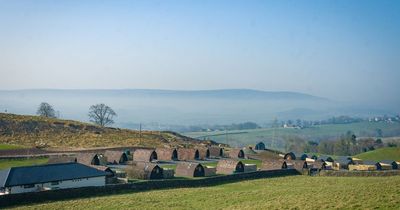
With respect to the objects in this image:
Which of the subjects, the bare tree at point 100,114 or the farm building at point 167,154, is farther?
the bare tree at point 100,114

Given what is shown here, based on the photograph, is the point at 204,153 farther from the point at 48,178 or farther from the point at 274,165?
the point at 48,178

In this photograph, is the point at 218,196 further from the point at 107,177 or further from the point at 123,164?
the point at 123,164

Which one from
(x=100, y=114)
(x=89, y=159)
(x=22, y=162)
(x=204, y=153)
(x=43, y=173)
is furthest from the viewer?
(x=100, y=114)

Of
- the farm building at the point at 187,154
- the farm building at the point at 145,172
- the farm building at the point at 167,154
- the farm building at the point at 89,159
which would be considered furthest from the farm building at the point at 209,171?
the farm building at the point at 89,159

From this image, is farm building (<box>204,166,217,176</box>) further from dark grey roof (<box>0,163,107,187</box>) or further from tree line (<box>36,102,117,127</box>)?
tree line (<box>36,102,117,127</box>)

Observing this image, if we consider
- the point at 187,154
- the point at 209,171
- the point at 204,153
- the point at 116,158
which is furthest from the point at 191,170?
the point at 204,153

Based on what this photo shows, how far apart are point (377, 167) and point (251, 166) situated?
71.6 feet

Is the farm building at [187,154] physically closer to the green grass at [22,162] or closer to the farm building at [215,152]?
the farm building at [215,152]

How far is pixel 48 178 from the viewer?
3769 centimetres

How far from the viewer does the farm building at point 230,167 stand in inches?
2085

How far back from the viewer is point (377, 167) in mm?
65438

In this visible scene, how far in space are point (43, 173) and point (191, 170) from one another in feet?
54.8

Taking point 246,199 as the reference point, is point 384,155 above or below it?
above

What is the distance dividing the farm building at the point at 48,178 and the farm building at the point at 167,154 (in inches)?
893
